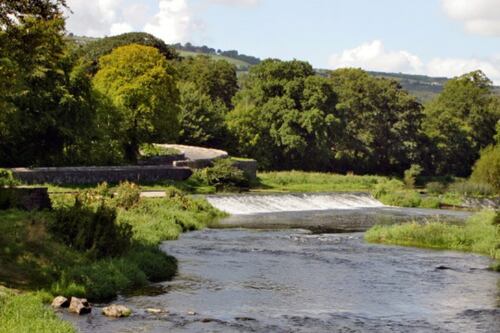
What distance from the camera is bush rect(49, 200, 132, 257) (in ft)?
103

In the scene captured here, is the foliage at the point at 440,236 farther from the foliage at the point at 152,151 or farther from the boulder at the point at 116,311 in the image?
the foliage at the point at 152,151

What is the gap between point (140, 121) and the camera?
244 feet

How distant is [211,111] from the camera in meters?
96.8

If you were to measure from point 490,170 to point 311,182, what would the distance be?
759 inches

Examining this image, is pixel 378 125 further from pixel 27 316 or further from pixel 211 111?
pixel 27 316

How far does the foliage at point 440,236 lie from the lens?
4488cm

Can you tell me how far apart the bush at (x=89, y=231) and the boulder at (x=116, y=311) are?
256 inches

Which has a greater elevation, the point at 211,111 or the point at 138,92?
the point at 138,92

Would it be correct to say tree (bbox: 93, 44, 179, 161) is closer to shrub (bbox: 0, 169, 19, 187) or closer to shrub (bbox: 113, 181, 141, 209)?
shrub (bbox: 0, 169, 19, 187)

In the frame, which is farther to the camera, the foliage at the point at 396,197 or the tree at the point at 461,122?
the tree at the point at 461,122

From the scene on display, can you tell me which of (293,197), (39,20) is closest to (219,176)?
(293,197)

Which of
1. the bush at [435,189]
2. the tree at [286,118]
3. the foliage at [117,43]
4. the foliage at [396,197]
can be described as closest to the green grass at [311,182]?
the foliage at [396,197]

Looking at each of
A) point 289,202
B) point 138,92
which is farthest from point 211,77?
point 289,202

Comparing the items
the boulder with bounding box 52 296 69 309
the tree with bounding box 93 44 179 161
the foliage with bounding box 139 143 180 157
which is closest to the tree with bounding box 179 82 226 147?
the foliage with bounding box 139 143 180 157
